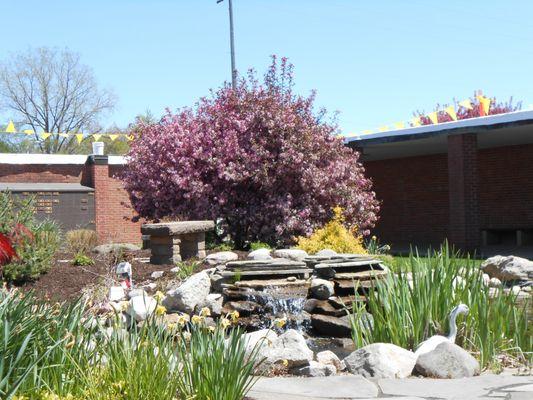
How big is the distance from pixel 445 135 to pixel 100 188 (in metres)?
12.7

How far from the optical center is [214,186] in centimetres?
1514

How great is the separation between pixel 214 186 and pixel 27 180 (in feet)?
43.4

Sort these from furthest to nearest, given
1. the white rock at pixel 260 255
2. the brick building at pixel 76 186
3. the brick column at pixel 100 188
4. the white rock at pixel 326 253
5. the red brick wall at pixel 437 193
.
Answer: the brick column at pixel 100 188
the brick building at pixel 76 186
the red brick wall at pixel 437 193
the white rock at pixel 326 253
the white rock at pixel 260 255

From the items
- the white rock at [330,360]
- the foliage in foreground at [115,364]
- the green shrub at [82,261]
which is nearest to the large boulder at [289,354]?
the white rock at [330,360]

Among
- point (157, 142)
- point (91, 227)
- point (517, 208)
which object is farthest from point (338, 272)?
point (91, 227)

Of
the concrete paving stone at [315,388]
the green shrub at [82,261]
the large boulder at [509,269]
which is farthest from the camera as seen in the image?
the green shrub at [82,261]

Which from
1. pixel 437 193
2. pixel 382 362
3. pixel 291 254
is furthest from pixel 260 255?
pixel 437 193

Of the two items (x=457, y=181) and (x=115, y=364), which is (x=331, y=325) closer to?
(x=115, y=364)

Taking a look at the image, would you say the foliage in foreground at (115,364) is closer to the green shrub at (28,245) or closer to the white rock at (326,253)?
the green shrub at (28,245)

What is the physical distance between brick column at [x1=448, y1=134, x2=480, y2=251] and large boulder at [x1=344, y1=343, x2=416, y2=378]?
40.1ft

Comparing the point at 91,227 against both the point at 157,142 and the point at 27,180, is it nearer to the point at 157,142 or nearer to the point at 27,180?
the point at 27,180

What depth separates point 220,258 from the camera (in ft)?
42.0

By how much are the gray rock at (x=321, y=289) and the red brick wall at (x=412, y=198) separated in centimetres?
1313

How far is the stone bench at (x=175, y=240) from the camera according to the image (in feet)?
41.5
